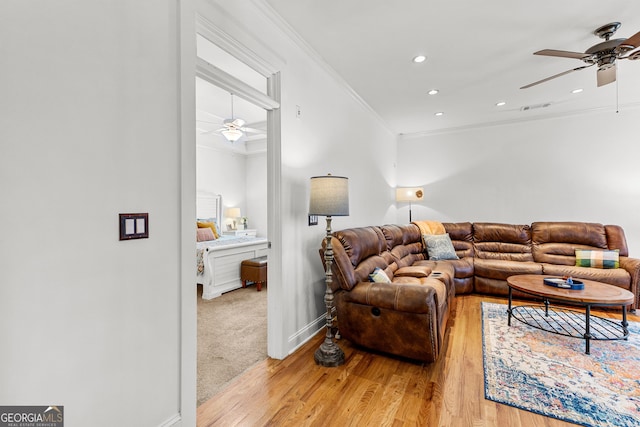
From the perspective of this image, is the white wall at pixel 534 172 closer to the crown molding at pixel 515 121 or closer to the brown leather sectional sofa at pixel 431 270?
the crown molding at pixel 515 121

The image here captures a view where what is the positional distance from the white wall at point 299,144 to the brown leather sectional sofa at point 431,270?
14.1 inches

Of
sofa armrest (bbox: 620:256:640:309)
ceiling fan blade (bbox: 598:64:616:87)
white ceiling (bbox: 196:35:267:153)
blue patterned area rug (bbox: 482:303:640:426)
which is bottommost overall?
blue patterned area rug (bbox: 482:303:640:426)

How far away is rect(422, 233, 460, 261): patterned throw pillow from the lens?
15.1 ft

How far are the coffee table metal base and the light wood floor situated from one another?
1.11 meters

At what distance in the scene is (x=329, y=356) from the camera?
7.59ft

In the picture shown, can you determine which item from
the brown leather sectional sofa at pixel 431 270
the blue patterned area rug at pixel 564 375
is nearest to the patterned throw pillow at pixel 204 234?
the brown leather sectional sofa at pixel 431 270

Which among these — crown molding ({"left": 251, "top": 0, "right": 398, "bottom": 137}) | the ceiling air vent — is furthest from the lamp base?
the ceiling air vent

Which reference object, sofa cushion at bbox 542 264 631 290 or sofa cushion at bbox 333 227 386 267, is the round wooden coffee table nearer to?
sofa cushion at bbox 542 264 631 290

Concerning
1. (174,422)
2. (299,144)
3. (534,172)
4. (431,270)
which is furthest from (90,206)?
(534,172)

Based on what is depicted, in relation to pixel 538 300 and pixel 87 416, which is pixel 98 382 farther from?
pixel 538 300

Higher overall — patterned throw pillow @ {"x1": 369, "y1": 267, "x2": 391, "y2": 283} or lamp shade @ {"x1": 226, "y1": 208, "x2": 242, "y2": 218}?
lamp shade @ {"x1": 226, "y1": 208, "x2": 242, "y2": 218}

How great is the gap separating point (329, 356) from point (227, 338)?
1.10 meters

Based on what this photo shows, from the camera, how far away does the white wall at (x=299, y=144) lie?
2.11 meters

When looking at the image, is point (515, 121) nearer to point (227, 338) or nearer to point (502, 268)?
point (502, 268)
